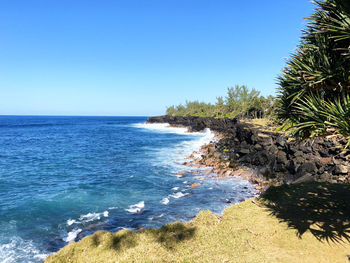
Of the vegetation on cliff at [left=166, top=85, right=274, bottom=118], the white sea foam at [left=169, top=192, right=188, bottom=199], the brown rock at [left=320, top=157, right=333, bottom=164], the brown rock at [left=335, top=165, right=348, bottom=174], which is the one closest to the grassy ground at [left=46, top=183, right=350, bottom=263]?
the brown rock at [left=335, top=165, right=348, bottom=174]

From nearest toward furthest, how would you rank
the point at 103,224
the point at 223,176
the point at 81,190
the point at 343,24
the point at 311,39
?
the point at 343,24, the point at 311,39, the point at 103,224, the point at 81,190, the point at 223,176

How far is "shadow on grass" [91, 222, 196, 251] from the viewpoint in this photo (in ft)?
33.0

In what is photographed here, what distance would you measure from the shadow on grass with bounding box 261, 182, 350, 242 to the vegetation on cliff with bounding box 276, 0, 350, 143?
4.28 m

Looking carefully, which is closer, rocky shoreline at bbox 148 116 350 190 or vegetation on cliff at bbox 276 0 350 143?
vegetation on cliff at bbox 276 0 350 143

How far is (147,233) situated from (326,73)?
11047 mm

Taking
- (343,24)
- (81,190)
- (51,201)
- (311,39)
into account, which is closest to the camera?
(343,24)

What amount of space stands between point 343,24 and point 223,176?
20.4m

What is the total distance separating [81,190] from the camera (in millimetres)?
23594

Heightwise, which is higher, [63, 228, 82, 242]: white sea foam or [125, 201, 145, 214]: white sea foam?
[125, 201, 145, 214]: white sea foam

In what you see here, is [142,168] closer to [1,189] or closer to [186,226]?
[1,189]

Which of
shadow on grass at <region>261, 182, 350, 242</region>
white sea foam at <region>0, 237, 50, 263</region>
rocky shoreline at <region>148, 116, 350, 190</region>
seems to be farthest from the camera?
rocky shoreline at <region>148, 116, 350, 190</region>

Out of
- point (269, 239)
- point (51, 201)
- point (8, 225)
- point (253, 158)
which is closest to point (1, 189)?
point (51, 201)

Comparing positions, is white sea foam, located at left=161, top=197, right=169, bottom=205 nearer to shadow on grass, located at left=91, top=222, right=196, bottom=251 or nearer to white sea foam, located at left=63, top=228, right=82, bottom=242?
white sea foam, located at left=63, top=228, right=82, bottom=242

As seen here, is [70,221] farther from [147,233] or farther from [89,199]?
[147,233]
